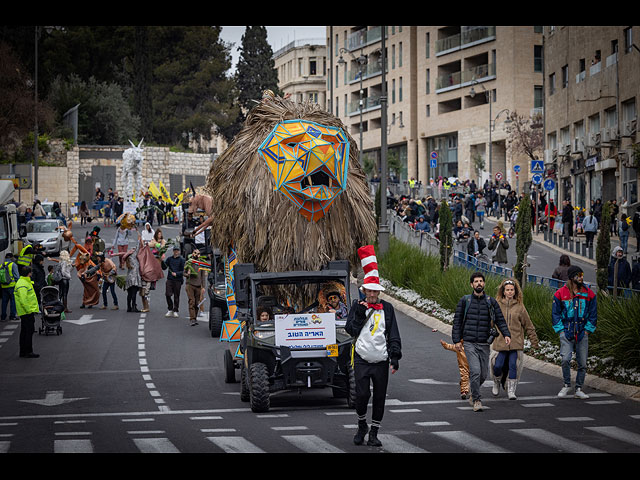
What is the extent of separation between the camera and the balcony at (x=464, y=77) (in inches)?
3450

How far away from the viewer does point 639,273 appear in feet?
79.7

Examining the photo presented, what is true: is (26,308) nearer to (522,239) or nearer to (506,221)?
(522,239)

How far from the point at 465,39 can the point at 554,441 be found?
79.8 m

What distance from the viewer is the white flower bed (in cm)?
1680

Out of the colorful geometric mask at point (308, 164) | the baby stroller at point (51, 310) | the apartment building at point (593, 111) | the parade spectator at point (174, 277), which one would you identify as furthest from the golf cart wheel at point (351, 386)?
the apartment building at point (593, 111)

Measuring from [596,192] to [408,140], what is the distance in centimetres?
4772

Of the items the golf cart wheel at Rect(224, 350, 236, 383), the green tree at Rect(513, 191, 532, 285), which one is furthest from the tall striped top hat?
the green tree at Rect(513, 191, 532, 285)

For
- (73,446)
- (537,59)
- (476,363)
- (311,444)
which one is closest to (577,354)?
(476,363)

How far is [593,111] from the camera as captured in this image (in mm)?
52906

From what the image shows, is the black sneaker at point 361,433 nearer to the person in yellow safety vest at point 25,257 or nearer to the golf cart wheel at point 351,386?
the golf cart wheel at point 351,386
